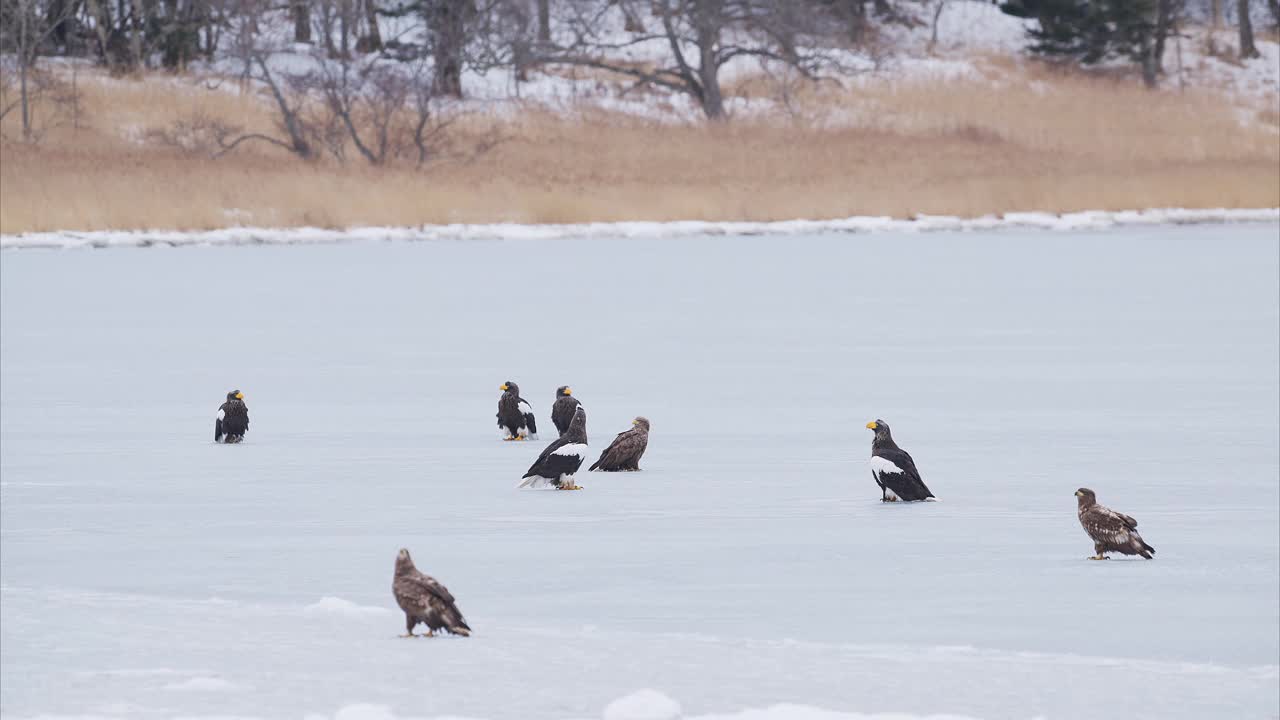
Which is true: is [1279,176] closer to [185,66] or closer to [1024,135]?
[1024,135]

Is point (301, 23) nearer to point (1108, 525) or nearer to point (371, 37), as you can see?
point (371, 37)

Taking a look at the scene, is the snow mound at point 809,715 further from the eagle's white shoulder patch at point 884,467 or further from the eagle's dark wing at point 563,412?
the eagle's dark wing at point 563,412

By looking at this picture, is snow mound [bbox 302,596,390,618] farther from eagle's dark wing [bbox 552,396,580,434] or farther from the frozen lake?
eagle's dark wing [bbox 552,396,580,434]

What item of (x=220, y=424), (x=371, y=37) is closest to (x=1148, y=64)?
(x=371, y=37)

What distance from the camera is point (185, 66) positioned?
41281mm

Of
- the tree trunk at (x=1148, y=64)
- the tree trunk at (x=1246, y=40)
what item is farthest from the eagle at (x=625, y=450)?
the tree trunk at (x=1246, y=40)

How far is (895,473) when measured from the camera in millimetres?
7680

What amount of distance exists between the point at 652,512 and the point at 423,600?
2.38m

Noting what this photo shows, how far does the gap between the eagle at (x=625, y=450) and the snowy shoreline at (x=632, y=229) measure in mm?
16211

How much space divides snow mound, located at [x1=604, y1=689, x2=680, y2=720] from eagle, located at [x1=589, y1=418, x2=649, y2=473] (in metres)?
3.64

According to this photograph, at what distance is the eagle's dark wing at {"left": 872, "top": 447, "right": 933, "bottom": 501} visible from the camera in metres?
7.68

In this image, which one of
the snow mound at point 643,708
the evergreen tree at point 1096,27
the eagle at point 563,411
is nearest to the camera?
the snow mound at point 643,708

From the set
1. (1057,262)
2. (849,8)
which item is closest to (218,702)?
(1057,262)

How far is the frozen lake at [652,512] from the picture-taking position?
5289 mm
